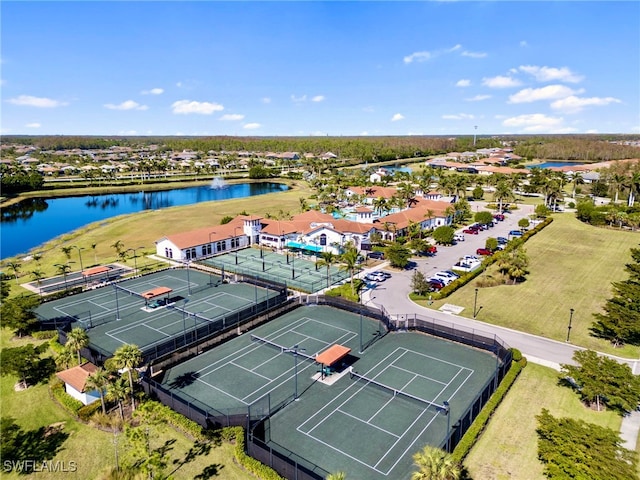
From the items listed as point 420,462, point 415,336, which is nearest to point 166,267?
point 415,336

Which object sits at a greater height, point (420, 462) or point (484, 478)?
point (420, 462)

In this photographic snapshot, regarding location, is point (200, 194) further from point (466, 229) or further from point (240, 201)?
point (466, 229)

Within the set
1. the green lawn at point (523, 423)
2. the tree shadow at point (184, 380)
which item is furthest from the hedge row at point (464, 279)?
the tree shadow at point (184, 380)

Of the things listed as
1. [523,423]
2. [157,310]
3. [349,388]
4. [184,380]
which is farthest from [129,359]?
[523,423]

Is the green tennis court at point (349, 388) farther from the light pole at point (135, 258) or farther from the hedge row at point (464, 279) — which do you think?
the light pole at point (135, 258)

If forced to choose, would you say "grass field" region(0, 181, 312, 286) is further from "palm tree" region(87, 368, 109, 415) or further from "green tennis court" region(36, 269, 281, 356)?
"palm tree" region(87, 368, 109, 415)

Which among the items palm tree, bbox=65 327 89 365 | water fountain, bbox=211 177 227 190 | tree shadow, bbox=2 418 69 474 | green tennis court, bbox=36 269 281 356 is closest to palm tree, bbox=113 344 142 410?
palm tree, bbox=65 327 89 365
